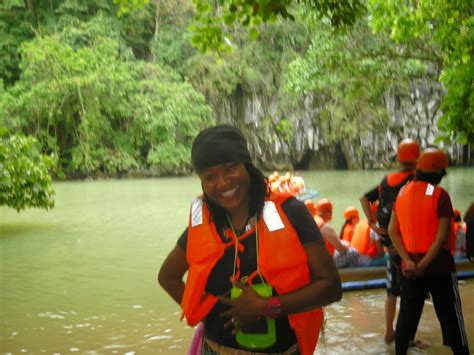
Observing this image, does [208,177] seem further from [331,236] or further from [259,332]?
[331,236]

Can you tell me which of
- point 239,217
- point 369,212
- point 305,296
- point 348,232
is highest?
point 239,217

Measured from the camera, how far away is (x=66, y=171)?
3067cm

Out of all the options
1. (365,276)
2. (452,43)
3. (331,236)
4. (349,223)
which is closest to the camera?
(331,236)

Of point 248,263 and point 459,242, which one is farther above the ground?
point 248,263

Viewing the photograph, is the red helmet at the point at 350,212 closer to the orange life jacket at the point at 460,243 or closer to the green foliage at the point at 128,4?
the orange life jacket at the point at 460,243

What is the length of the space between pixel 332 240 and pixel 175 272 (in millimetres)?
3688

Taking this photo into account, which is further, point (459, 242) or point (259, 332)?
point (459, 242)

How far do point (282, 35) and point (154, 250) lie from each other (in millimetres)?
23723

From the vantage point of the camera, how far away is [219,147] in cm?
182

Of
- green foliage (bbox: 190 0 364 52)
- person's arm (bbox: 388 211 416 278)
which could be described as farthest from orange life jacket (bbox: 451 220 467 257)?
person's arm (bbox: 388 211 416 278)

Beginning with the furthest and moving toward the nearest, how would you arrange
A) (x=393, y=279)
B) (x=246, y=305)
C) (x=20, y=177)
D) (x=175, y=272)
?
(x=20, y=177)
(x=393, y=279)
(x=175, y=272)
(x=246, y=305)

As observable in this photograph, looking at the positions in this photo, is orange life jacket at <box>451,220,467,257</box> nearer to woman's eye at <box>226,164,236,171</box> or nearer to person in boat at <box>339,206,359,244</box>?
person in boat at <box>339,206,359,244</box>

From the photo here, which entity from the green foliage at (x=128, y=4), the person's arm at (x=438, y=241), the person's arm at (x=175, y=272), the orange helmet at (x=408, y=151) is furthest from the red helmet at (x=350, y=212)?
the person's arm at (x=175, y=272)

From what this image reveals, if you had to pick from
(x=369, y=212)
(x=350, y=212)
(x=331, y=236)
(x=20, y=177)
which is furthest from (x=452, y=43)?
(x=20, y=177)
